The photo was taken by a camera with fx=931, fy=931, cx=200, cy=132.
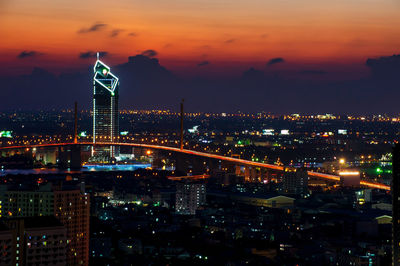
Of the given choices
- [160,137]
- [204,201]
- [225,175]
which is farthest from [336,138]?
[204,201]

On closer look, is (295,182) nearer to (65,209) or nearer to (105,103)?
(65,209)

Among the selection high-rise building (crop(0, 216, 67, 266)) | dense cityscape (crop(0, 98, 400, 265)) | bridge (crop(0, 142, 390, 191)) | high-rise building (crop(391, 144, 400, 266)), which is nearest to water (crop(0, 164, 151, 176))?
dense cityscape (crop(0, 98, 400, 265))

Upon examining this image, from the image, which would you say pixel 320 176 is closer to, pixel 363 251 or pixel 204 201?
pixel 204 201

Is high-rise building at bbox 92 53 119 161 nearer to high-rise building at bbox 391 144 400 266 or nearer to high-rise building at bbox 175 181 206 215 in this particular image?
high-rise building at bbox 175 181 206 215

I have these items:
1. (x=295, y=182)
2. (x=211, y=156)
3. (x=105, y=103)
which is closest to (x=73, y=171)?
(x=211, y=156)

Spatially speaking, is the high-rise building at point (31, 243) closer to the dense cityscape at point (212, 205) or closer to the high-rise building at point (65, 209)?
the dense cityscape at point (212, 205)

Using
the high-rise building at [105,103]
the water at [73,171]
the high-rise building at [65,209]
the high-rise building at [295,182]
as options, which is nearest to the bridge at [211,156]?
the water at [73,171]
